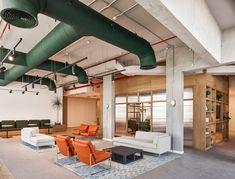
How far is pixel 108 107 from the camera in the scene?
956 centimetres

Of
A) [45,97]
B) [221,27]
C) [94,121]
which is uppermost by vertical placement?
[221,27]

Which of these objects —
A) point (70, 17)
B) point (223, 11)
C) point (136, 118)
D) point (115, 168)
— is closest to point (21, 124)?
point (136, 118)

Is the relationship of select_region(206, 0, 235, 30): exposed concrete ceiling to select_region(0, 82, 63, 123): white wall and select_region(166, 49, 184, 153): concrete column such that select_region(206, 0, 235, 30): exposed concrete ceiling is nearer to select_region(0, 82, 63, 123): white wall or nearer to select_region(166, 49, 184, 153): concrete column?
select_region(166, 49, 184, 153): concrete column

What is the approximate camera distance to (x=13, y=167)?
489 centimetres

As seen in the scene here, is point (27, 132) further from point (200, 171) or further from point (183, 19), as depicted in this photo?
point (183, 19)

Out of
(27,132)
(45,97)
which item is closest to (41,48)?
(27,132)

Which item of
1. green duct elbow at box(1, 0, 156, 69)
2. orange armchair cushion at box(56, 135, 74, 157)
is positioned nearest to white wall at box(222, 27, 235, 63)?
green duct elbow at box(1, 0, 156, 69)

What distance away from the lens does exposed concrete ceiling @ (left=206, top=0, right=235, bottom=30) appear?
3852 mm

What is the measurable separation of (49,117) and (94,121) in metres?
5.26

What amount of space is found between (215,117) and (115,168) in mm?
5964

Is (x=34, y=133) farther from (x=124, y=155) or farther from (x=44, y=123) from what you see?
(x=124, y=155)

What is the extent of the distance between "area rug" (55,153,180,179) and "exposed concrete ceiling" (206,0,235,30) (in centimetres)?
428

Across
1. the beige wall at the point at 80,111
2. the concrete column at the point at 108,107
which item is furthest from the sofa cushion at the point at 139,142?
the beige wall at the point at 80,111

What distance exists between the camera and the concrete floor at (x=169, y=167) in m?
4.32
